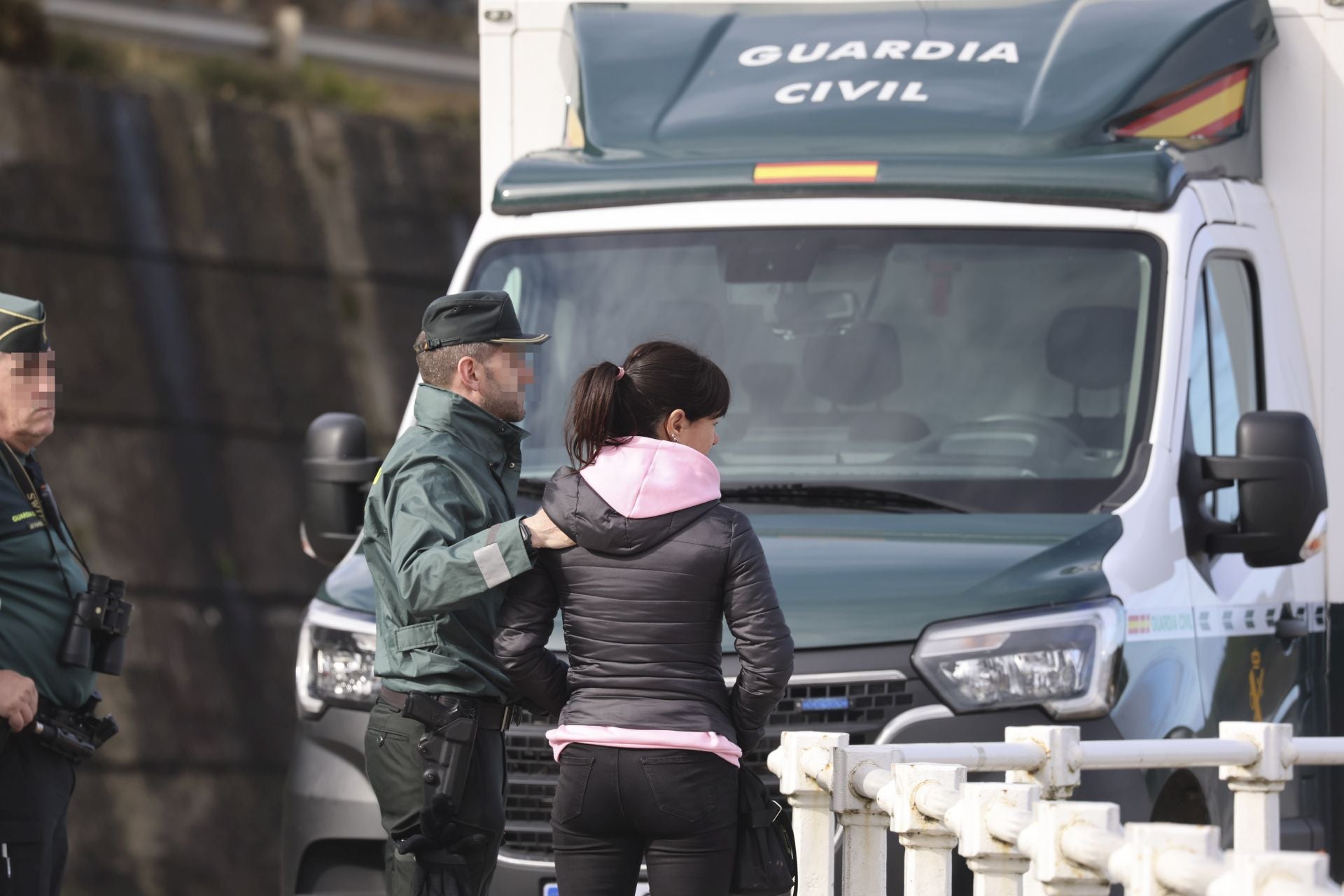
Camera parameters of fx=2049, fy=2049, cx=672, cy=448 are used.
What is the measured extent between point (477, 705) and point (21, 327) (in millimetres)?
1304

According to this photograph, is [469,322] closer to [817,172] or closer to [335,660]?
[335,660]

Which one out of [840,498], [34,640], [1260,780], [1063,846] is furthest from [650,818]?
[840,498]

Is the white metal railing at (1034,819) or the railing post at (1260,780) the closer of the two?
the white metal railing at (1034,819)

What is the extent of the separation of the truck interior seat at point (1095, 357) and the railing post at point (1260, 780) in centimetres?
113

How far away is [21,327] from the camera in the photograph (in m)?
4.43

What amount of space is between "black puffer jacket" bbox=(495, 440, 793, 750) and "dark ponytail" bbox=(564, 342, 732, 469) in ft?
0.19

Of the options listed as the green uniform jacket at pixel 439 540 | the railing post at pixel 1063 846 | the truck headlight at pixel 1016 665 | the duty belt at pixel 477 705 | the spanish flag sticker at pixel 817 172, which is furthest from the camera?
the spanish flag sticker at pixel 817 172

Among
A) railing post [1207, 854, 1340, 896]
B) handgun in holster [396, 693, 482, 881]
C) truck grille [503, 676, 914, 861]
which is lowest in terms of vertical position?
railing post [1207, 854, 1340, 896]

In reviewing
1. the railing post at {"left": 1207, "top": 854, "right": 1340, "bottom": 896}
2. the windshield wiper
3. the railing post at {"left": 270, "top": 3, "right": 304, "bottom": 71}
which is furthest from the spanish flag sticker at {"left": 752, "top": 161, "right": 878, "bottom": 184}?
the railing post at {"left": 270, "top": 3, "right": 304, "bottom": 71}

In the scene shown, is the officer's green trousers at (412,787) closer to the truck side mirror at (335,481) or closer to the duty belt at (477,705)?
the duty belt at (477,705)

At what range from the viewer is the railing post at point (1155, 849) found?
2.75m

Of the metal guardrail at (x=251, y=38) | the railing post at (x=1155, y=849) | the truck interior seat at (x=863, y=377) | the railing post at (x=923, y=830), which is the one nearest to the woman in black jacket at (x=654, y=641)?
the railing post at (x=923, y=830)

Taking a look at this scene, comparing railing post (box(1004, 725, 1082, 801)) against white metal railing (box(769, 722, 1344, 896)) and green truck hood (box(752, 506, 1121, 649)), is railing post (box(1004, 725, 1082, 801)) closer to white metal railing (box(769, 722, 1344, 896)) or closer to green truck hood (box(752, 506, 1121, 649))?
white metal railing (box(769, 722, 1344, 896))

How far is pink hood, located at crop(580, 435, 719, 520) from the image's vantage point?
3.74 meters
